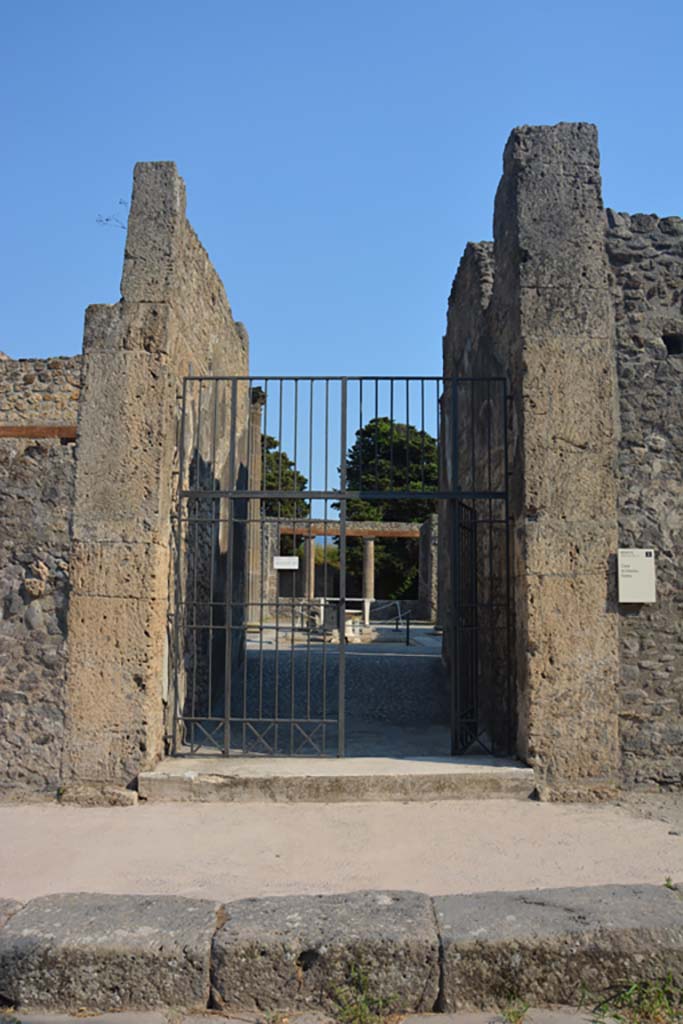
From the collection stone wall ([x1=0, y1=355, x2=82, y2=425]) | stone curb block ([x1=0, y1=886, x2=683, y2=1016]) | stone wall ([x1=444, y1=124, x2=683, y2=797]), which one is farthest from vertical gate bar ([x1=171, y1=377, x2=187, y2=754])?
stone wall ([x1=0, y1=355, x2=82, y2=425])

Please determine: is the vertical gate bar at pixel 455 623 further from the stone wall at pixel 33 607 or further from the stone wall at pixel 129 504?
the stone wall at pixel 33 607

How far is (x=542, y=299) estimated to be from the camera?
5.62 m

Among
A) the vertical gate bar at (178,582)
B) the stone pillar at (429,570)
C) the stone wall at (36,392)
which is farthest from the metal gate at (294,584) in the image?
the stone pillar at (429,570)

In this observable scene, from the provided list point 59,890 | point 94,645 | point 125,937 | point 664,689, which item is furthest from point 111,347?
point 664,689

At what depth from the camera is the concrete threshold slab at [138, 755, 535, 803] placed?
5.07 m

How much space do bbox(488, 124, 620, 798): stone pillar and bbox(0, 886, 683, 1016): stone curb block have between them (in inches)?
90.7

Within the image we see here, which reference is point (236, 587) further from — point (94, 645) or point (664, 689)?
point (664, 689)

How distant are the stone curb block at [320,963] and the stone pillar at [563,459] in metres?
2.30

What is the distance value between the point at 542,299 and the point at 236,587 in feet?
14.8

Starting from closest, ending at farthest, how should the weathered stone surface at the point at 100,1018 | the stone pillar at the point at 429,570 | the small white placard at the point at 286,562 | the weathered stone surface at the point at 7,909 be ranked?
the weathered stone surface at the point at 100,1018
the weathered stone surface at the point at 7,909
the small white placard at the point at 286,562
the stone pillar at the point at 429,570

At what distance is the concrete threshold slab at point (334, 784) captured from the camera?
5066 mm

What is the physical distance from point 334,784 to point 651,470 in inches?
128

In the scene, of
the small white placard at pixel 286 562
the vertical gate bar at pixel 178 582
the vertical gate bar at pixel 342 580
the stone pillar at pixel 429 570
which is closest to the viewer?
the vertical gate bar at pixel 342 580

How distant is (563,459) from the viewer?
549cm
